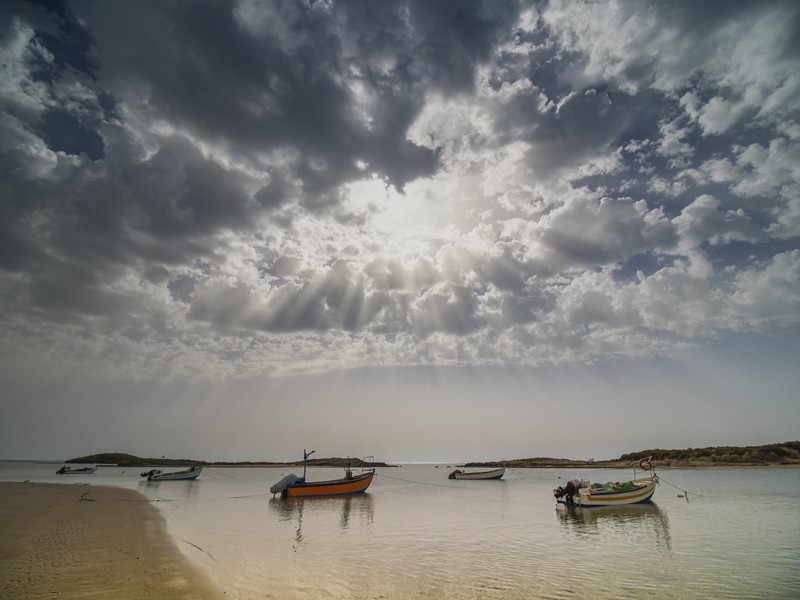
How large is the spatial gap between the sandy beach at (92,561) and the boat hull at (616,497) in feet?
105

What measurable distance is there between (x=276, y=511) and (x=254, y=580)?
2537 centimetres

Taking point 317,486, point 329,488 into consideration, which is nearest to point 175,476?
point 317,486

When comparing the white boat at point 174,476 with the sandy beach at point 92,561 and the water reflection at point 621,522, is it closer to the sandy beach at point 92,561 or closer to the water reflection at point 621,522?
the sandy beach at point 92,561

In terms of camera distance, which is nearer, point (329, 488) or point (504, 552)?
point (504, 552)

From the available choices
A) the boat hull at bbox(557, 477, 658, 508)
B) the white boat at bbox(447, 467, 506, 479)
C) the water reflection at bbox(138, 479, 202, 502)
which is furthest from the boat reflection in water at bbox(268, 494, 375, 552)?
the white boat at bbox(447, 467, 506, 479)

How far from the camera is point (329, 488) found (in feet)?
162

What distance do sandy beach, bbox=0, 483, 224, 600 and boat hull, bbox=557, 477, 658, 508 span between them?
105 ft

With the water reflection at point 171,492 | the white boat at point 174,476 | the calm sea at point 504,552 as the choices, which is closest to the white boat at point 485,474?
the water reflection at point 171,492

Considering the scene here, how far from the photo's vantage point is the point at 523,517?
30344 mm

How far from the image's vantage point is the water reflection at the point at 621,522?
22.3m

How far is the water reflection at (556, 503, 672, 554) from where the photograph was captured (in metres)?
22.3

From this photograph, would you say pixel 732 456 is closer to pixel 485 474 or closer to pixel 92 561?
pixel 485 474

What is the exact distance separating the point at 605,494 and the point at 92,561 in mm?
37546

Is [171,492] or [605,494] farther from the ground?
[605,494]
